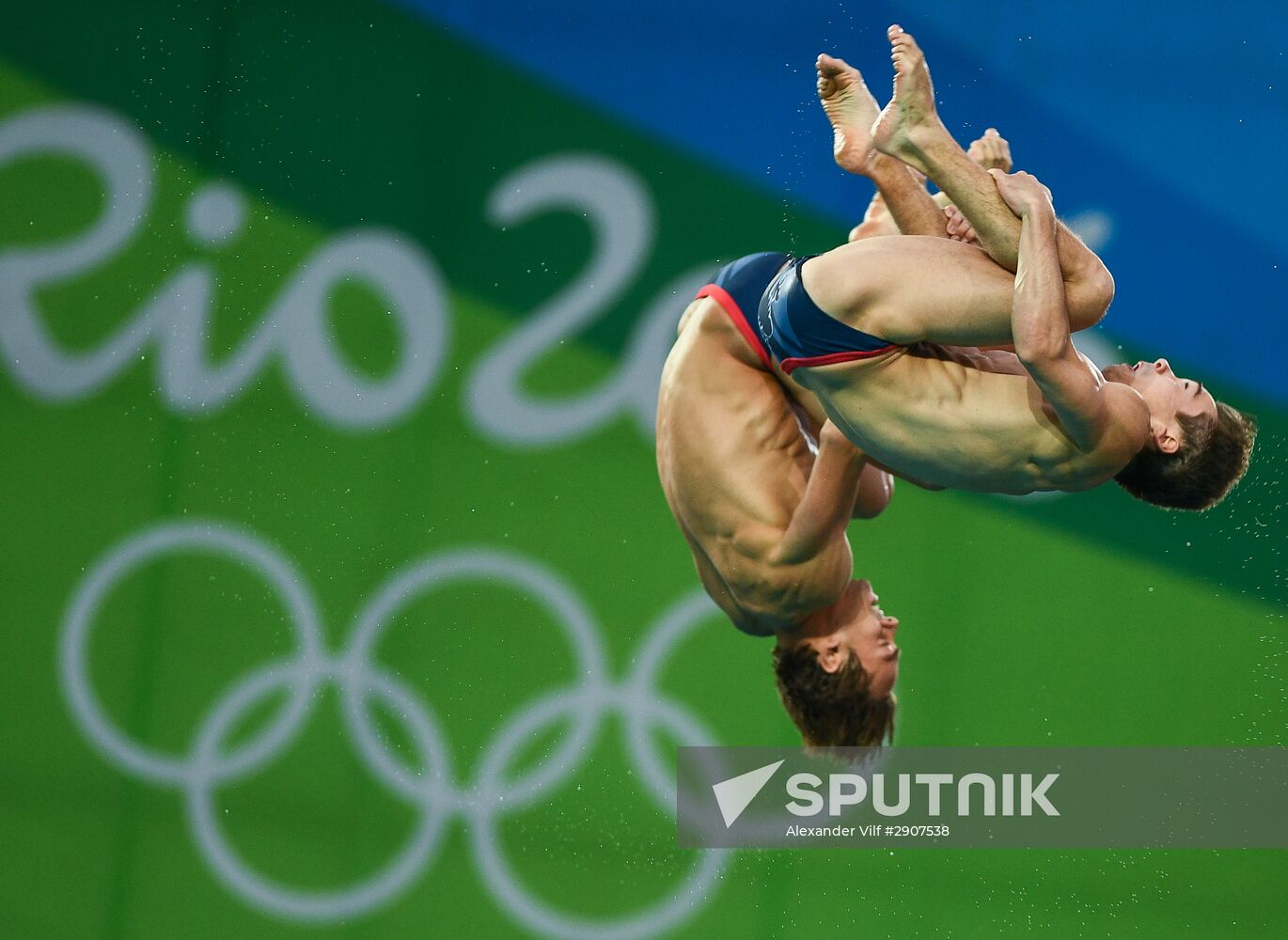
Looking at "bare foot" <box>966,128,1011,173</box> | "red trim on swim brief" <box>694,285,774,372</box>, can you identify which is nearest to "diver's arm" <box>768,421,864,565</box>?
"red trim on swim brief" <box>694,285,774,372</box>

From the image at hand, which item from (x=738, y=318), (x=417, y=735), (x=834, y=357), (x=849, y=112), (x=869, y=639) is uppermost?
(x=849, y=112)

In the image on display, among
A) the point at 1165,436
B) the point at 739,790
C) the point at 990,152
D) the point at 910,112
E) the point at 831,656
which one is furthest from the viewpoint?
the point at 739,790

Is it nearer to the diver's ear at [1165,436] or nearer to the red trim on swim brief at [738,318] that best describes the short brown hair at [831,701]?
the red trim on swim brief at [738,318]

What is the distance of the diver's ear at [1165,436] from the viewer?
11.1 ft

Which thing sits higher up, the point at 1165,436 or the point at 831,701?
the point at 1165,436

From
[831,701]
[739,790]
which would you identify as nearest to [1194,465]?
[831,701]

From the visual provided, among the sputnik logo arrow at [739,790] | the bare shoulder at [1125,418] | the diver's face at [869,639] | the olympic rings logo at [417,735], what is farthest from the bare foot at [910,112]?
the sputnik logo arrow at [739,790]

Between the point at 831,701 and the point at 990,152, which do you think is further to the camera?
the point at 831,701

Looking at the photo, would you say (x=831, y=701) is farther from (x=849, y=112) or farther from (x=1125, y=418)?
(x=849, y=112)

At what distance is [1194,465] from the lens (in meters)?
3.40

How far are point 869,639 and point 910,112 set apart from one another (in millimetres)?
1445

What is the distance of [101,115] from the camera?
5953mm

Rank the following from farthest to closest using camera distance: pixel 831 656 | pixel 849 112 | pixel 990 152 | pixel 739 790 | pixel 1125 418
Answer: pixel 739 790, pixel 831 656, pixel 990 152, pixel 849 112, pixel 1125 418

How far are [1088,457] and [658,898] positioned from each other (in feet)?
8.89
